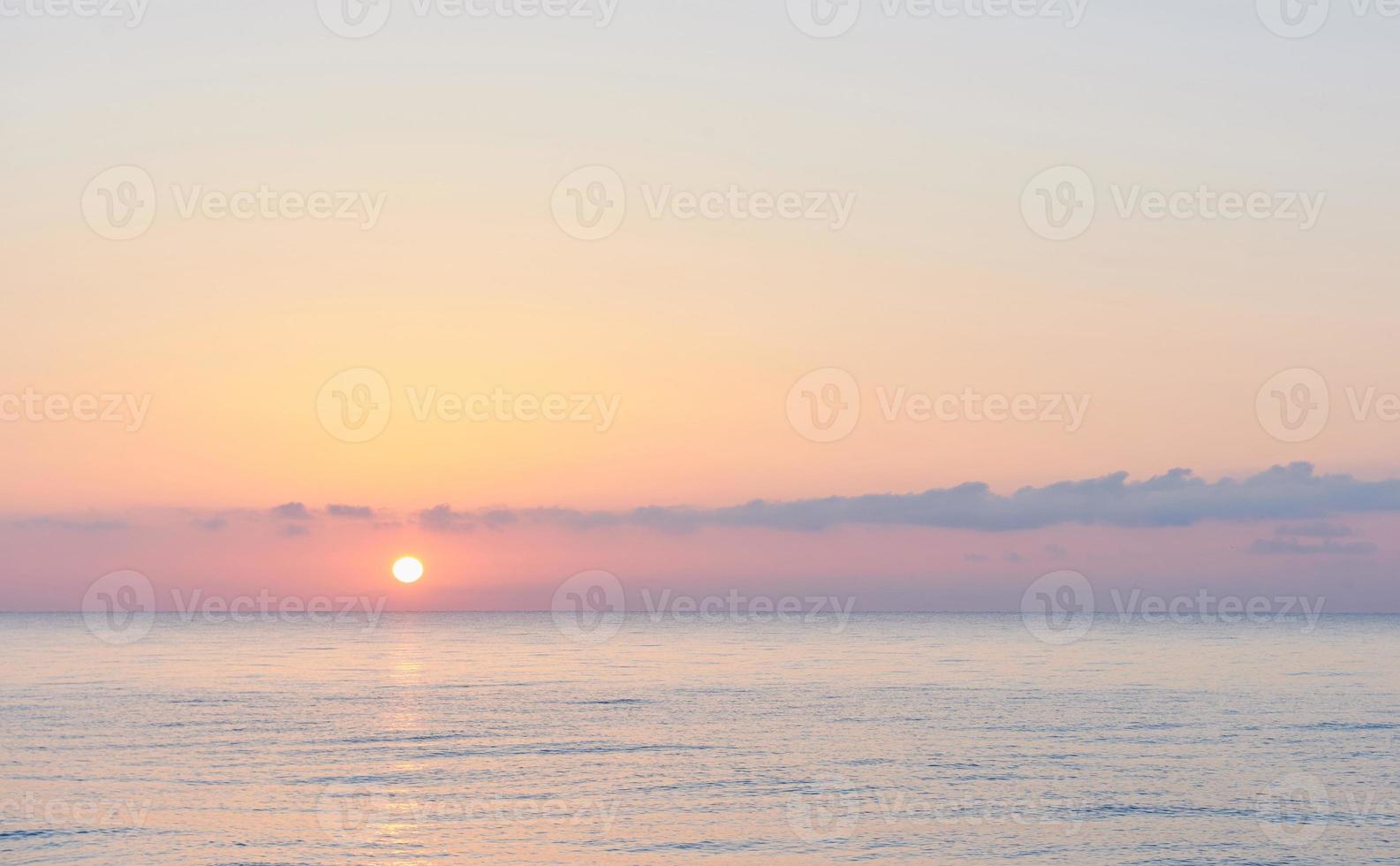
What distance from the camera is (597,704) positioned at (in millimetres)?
85250

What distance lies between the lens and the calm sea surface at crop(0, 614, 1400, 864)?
139 ft

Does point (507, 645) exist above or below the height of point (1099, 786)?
above

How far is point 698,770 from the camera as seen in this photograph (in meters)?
55.4

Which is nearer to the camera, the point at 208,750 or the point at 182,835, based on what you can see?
the point at 182,835

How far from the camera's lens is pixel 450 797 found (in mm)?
49219

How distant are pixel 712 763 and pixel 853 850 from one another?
640 inches

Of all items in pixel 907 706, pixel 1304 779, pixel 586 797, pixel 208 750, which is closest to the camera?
pixel 586 797

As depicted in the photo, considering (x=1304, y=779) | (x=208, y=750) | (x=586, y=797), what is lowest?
(x=1304, y=779)

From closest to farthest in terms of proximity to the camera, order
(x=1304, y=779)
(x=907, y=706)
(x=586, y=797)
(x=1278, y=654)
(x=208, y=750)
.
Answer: (x=586, y=797), (x=1304, y=779), (x=208, y=750), (x=907, y=706), (x=1278, y=654)

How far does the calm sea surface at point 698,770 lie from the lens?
139ft

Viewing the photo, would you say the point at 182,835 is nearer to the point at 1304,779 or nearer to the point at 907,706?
the point at 1304,779

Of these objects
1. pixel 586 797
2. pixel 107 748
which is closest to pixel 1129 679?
pixel 586 797

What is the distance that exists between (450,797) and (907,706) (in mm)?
40770

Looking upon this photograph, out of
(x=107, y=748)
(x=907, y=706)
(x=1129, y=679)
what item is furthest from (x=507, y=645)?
(x=107, y=748)
